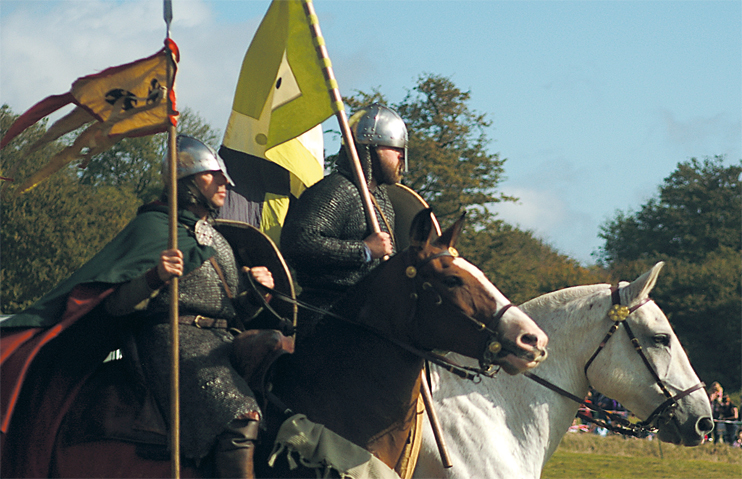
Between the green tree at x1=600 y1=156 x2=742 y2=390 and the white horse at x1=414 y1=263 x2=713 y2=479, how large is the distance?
103 feet

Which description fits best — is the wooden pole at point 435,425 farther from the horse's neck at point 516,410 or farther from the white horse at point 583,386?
the white horse at point 583,386

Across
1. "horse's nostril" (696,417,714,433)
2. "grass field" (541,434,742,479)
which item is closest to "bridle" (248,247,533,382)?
"horse's nostril" (696,417,714,433)

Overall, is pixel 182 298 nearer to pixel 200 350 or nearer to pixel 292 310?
pixel 200 350

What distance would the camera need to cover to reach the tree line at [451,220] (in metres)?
27.4

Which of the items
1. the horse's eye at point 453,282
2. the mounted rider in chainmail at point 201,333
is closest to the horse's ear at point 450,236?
the horse's eye at point 453,282

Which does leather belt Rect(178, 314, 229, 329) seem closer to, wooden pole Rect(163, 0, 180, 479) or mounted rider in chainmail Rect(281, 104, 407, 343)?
wooden pole Rect(163, 0, 180, 479)

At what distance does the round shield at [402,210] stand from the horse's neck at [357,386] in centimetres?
141

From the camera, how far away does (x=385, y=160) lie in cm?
545

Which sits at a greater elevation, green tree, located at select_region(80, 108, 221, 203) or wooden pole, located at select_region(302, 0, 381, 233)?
green tree, located at select_region(80, 108, 221, 203)

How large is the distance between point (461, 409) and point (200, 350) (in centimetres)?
208

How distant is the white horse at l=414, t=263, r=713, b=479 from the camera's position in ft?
18.6

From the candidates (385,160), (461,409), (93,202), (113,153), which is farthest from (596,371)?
(113,153)

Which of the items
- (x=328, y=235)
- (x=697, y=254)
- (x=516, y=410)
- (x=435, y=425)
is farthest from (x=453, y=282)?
(x=697, y=254)

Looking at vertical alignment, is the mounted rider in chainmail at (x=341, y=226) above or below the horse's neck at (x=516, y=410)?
above
